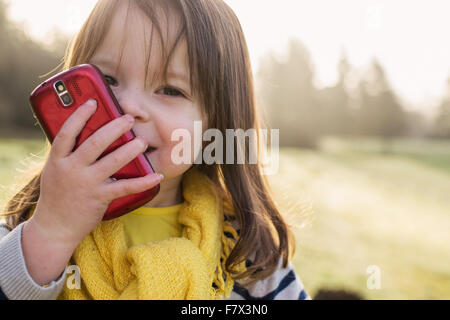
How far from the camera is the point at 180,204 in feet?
4.35

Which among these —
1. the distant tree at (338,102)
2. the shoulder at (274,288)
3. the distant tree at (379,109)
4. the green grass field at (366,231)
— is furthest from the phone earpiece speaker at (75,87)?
the distant tree at (379,109)

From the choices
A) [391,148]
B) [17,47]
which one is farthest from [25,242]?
[391,148]

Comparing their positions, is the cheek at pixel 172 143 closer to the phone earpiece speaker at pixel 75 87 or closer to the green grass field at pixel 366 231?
the phone earpiece speaker at pixel 75 87

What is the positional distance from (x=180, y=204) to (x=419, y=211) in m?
7.18

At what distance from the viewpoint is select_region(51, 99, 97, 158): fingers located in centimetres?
88

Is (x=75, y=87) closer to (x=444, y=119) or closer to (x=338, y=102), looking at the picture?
(x=338, y=102)

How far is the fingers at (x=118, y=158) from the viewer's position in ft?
2.94

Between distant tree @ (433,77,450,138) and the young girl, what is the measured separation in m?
24.8

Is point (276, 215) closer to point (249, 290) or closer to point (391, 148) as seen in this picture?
point (249, 290)

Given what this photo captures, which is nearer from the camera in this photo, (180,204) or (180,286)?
(180,286)

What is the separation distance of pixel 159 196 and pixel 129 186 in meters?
0.37

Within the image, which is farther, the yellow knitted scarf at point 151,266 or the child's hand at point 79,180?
the yellow knitted scarf at point 151,266

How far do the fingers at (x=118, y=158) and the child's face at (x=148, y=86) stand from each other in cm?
10

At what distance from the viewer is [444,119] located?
957 inches
